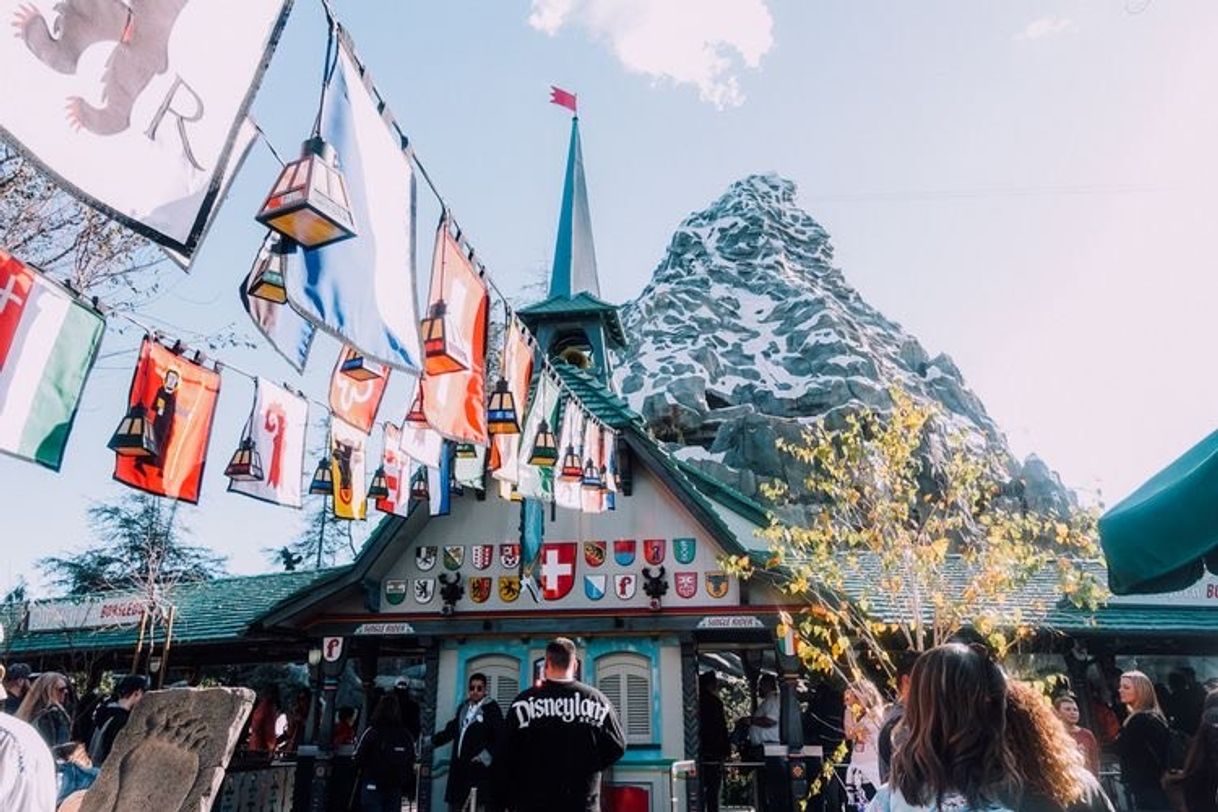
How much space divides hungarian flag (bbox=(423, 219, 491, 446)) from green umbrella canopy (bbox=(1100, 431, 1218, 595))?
382 cm

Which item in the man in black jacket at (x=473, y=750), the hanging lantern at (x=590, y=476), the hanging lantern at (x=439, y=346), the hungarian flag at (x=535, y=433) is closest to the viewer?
the hanging lantern at (x=439, y=346)

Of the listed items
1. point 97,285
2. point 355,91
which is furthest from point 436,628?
point 355,91

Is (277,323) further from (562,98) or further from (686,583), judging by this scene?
(562,98)

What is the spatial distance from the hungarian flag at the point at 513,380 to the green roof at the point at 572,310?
820 centimetres

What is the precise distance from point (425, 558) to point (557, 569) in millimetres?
2212

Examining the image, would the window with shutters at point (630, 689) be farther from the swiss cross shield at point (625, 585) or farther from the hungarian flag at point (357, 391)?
the hungarian flag at point (357, 391)

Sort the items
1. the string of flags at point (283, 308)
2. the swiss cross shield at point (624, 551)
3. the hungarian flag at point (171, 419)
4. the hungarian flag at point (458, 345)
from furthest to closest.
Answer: the swiss cross shield at point (624, 551) → the hungarian flag at point (171, 419) → the hungarian flag at point (458, 345) → the string of flags at point (283, 308)

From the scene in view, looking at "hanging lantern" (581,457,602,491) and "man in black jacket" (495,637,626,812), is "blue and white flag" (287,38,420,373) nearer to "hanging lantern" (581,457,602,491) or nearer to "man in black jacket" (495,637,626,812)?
"man in black jacket" (495,637,626,812)

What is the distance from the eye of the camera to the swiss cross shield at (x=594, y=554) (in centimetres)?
1243

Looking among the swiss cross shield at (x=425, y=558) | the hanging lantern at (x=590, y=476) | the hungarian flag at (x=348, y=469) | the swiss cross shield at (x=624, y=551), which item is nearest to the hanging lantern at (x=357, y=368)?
the hungarian flag at (x=348, y=469)

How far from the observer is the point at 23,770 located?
2.13m

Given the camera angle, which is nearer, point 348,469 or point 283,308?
point 283,308

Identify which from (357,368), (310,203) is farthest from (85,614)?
(310,203)

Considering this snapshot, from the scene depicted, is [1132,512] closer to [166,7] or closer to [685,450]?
[166,7]
